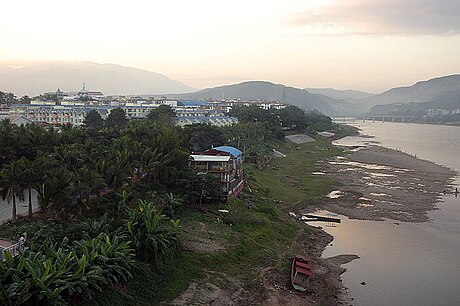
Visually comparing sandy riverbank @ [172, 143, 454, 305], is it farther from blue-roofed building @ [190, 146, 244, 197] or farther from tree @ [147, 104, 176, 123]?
tree @ [147, 104, 176, 123]

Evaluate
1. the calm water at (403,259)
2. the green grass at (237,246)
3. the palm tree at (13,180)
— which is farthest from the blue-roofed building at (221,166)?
the palm tree at (13,180)

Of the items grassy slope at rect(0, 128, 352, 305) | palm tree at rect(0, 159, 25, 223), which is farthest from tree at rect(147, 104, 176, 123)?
palm tree at rect(0, 159, 25, 223)

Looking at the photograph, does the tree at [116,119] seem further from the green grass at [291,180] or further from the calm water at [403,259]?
the calm water at [403,259]

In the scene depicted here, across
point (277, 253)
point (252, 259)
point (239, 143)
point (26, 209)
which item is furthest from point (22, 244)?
point (239, 143)

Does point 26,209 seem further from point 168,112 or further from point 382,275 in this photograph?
point 168,112

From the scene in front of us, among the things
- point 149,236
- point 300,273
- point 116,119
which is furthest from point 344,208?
point 116,119

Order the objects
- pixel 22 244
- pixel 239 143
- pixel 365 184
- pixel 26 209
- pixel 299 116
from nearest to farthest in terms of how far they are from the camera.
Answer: pixel 22 244 < pixel 26 209 < pixel 365 184 < pixel 239 143 < pixel 299 116

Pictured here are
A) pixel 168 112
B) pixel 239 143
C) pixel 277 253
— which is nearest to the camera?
pixel 277 253
